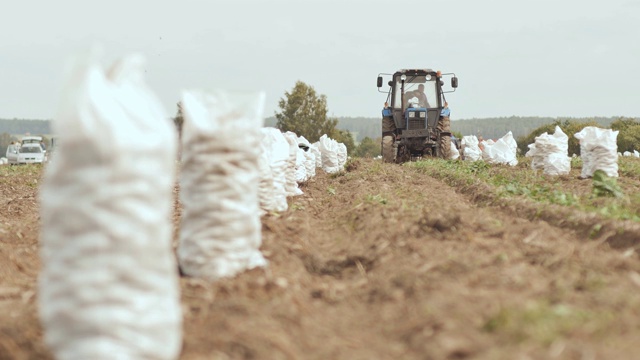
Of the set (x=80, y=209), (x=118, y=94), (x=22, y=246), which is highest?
(x=118, y=94)

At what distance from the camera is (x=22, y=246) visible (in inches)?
295

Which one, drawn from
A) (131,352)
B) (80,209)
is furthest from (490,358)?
(80,209)

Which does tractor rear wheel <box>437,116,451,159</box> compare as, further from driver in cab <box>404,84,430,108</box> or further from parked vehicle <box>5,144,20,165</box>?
parked vehicle <box>5,144,20,165</box>

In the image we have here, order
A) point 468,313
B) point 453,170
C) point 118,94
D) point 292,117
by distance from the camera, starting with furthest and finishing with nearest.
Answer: point 292,117, point 453,170, point 468,313, point 118,94

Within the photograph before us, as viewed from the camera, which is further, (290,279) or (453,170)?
(453,170)

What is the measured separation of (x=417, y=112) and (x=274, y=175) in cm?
1480

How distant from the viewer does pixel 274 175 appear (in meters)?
8.20

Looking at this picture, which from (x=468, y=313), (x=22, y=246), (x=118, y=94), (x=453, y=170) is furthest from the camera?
(x=453, y=170)

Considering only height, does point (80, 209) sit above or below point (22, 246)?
above

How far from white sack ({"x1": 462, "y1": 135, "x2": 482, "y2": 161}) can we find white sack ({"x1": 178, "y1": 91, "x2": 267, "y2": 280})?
25.5 metres

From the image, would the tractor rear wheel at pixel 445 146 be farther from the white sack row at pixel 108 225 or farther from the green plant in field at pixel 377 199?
the white sack row at pixel 108 225

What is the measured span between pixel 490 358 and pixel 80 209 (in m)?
1.82

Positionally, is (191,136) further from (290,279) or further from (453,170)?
(453,170)

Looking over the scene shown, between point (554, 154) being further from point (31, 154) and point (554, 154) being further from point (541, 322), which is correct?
point (31, 154)
